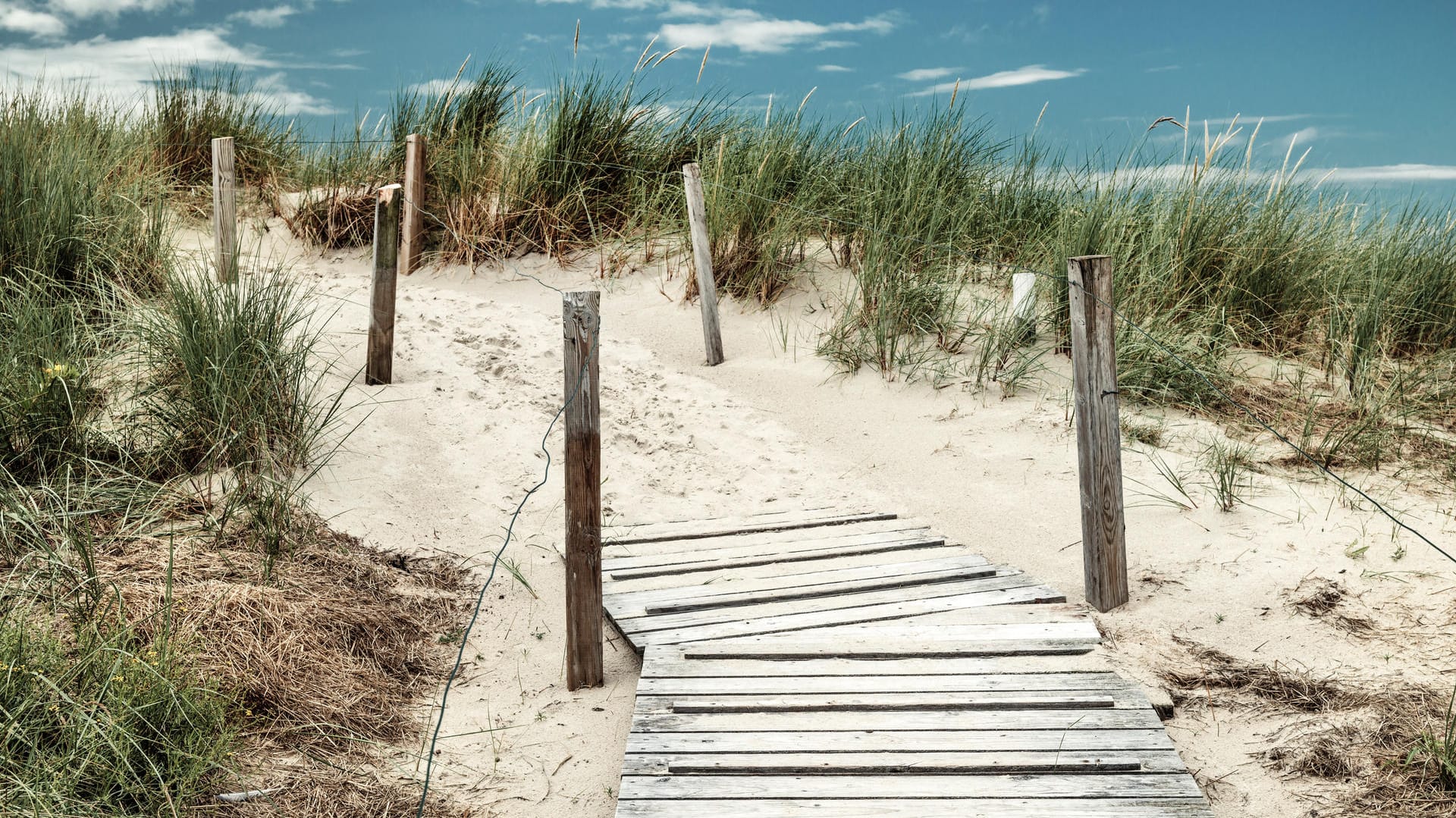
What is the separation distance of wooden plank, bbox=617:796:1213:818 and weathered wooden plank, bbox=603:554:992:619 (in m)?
1.30

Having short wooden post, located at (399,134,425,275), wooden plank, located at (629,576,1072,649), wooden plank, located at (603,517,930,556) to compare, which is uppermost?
short wooden post, located at (399,134,425,275)

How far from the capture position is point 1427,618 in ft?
13.1

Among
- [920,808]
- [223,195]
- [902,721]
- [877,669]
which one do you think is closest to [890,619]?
[877,669]

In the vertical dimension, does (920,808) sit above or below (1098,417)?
below

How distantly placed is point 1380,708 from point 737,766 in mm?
2137

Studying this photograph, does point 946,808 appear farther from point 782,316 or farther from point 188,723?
point 782,316

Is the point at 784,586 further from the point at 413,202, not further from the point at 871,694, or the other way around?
the point at 413,202

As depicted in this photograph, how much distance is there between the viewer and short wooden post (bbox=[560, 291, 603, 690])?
3.31 metres

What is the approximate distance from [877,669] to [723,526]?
1653mm

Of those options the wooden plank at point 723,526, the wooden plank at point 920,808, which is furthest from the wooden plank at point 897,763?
the wooden plank at point 723,526

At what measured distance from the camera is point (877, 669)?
11.2 feet

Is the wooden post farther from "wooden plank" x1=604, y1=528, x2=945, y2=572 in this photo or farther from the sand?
"wooden plank" x1=604, y1=528, x2=945, y2=572

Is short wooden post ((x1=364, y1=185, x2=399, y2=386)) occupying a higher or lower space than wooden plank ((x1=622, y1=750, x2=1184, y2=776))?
higher

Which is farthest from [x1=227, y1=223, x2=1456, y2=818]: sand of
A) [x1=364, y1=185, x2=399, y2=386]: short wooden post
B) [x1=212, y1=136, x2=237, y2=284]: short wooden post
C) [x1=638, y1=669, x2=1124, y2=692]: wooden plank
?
[x1=212, y1=136, x2=237, y2=284]: short wooden post
